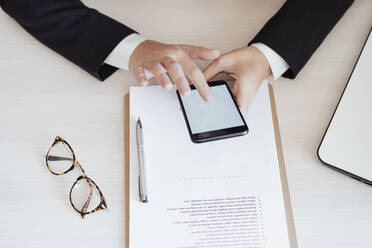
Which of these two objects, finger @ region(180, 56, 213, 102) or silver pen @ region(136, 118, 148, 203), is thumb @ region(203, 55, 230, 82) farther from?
silver pen @ region(136, 118, 148, 203)

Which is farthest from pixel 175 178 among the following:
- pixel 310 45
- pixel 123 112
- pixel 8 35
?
pixel 8 35

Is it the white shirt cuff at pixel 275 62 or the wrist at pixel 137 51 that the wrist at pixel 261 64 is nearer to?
the white shirt cuff at pixel 275 62

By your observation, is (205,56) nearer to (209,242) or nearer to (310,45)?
(310,45)

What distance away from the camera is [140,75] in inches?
25.8

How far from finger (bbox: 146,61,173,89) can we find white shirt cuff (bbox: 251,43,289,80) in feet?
0.74

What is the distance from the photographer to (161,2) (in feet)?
2.56

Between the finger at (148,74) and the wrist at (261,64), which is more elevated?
the wrist at (261,64)

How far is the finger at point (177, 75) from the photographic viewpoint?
0.61 metres

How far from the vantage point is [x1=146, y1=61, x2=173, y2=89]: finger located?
626 millimetres

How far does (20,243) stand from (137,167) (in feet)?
0.84

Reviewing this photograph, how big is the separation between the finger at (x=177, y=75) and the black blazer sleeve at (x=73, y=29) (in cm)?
15

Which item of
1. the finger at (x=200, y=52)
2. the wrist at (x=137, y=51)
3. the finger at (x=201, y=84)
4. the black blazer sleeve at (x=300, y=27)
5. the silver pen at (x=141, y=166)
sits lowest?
the silver pen at (x=141, y=166)

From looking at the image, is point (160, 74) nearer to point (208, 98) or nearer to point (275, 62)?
point (208, 98)

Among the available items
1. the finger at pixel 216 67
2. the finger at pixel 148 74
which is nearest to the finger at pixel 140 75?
the finger at pixel 148 74
